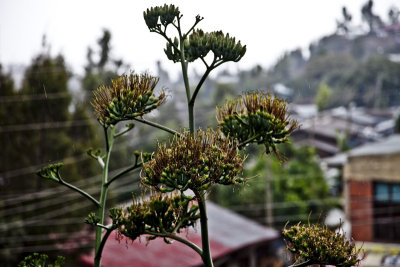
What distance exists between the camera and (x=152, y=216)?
44.4 inches

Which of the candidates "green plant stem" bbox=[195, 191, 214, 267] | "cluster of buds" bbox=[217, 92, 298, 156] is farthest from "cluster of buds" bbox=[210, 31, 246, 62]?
"green plant stem" bbox=[195, 191, 214, 267]

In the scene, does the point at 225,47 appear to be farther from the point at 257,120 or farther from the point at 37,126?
the point at 37,126

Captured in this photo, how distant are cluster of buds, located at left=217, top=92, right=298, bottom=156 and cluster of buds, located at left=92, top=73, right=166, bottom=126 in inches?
6.8

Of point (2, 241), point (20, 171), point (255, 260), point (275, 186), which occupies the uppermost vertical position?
point (20, 171)

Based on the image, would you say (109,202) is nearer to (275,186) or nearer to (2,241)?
(2,241)

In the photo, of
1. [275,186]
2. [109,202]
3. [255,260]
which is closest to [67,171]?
[109,202]

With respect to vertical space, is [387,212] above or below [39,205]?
below

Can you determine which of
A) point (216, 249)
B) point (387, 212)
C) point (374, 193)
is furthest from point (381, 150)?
point (216, 249)

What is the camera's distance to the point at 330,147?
15.9 metres

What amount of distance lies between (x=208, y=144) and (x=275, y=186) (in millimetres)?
12544

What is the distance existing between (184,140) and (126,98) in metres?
0.18

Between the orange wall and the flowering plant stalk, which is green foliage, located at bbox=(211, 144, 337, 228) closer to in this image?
the orange wall

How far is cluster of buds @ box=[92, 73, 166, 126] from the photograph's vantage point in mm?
1187

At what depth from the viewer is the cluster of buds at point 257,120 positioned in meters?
1.21
